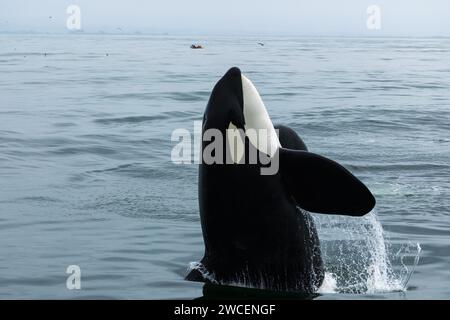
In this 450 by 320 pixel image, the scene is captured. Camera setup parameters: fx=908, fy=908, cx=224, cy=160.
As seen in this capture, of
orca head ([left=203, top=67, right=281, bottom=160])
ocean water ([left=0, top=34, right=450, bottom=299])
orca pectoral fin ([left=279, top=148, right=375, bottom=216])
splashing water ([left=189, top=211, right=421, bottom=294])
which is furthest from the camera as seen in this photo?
ocean water ([left=0, top=34, right=450, bottom=299])

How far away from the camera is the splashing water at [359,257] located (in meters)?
8.00

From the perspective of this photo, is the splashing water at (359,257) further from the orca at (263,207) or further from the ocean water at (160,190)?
the orca at (263,207)

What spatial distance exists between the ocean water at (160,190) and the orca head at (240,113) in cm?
126

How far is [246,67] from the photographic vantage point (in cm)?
4106

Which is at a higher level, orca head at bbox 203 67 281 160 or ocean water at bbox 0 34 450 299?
orca head at bbox 203 67 281 160

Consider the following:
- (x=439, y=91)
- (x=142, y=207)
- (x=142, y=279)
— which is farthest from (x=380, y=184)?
(x=439, y=91)

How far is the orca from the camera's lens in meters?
7.19

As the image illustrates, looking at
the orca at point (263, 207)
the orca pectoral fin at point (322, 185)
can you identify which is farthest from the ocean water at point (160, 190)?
the orca pectoral fin at point (322, 185)

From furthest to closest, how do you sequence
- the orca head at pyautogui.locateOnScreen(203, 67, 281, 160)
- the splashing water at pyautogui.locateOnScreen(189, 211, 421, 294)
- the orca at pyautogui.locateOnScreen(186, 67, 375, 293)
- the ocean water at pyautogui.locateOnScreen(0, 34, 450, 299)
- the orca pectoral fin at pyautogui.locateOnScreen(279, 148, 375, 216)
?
the ocean water at pyautogui.locateOnScreen(0, 34, 450, 299), the splashing water at pyautogui.locateOnScreen(189, 211, 421, 294), the orca head at pyautogui.locateOnScreen(203, 67, 281, 160), the orca at pyautogui.locateOnScreen(186, 67, 375, 293), the orca pectoral fin at pyautogui.locateOnScreen(279, 148, 375, 216)

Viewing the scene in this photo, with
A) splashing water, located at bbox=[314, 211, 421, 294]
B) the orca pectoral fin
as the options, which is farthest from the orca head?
splashing water, located at bbox=[314, 211, 421, 294]

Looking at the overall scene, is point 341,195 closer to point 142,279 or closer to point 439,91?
point 142,279

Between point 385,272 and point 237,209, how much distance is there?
1.92m

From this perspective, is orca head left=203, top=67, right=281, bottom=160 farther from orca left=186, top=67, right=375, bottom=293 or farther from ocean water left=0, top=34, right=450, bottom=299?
ocean water left=0, top=34, right=450, bottom=299

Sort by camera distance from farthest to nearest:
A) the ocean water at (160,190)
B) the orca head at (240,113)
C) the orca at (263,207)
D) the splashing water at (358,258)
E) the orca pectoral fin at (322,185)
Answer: the ocean water at (160,190), the splashing water at (358,258), the orca head at (240,113), the orca at (263,207), the orca pectoral fin at (322,185)
